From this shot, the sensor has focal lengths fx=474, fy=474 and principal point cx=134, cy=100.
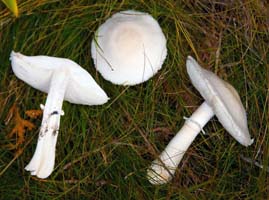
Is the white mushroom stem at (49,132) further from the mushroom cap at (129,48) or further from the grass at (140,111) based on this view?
the mushroom cap at (129,48)

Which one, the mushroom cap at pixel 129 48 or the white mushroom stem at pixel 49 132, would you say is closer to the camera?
the white mushroom stem at pixel 49 132

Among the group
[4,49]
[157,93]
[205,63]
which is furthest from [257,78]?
[4,49]

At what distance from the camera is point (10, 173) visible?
2.32 m

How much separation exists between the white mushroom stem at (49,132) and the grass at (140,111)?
18 centimetres

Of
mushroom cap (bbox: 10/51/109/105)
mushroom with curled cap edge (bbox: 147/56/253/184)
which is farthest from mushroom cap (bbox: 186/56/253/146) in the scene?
mushroom cap (bbox: 10/51/109/105)

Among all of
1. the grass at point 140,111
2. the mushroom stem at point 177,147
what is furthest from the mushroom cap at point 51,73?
the mushroom stem at point 177,147

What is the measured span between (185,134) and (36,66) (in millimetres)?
767

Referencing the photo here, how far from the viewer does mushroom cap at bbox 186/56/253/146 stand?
6.89 feet

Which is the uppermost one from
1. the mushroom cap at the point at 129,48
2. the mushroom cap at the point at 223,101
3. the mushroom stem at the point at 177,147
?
the mushroom cap at the point at 129,48

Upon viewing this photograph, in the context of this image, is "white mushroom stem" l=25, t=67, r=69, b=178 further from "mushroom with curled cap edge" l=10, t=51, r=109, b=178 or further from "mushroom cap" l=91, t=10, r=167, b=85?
"mushroom cap" l=91, t=10, r=167, b=85

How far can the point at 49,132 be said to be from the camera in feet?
7.02

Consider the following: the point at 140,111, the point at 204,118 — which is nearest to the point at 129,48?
the point at 140,111

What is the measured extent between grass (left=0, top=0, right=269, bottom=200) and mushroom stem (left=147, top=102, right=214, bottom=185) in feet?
0.20

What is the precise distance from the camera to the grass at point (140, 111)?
2.34 meters
